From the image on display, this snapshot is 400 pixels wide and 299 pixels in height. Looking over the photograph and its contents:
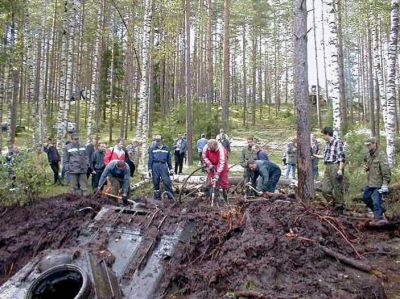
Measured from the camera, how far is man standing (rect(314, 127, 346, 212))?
9.63 meters

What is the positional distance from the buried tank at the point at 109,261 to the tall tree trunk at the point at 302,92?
10.2ft

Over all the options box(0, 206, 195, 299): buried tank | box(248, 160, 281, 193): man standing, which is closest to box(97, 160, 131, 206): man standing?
box(0, 206, 195, 299): buried tank

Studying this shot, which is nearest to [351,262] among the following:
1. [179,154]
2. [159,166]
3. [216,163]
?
[216,163]

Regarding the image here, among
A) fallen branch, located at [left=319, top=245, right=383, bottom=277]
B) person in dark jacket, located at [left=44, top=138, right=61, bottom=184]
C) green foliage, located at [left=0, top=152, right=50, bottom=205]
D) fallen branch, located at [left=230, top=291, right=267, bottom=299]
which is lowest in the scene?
fallen branch, located at [left=230, top=291, right=267, bottom=299]

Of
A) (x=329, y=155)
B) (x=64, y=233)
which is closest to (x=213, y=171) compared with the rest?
(x=329, y=155)

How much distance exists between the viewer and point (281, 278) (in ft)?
19.7

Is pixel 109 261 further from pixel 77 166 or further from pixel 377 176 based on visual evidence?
pixel 77 166

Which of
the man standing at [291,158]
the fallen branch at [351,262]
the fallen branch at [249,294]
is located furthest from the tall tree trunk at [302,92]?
the man standing at [291,158]

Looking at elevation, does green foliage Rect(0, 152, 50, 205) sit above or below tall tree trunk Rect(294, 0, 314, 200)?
below

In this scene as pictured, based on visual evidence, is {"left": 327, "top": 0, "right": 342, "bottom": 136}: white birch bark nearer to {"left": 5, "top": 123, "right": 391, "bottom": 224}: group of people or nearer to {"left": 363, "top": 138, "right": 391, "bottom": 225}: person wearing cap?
{"left": 5, "top": 123, "right": 391, "bottom": 224}: group of people

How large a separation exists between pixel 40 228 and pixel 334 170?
6169 millimetres

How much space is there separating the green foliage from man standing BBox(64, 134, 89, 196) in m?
0.83

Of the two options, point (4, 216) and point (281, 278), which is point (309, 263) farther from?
point (4, 216)

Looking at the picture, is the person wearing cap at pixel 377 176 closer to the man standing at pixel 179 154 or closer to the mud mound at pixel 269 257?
the mud mound at pixel 269 257
